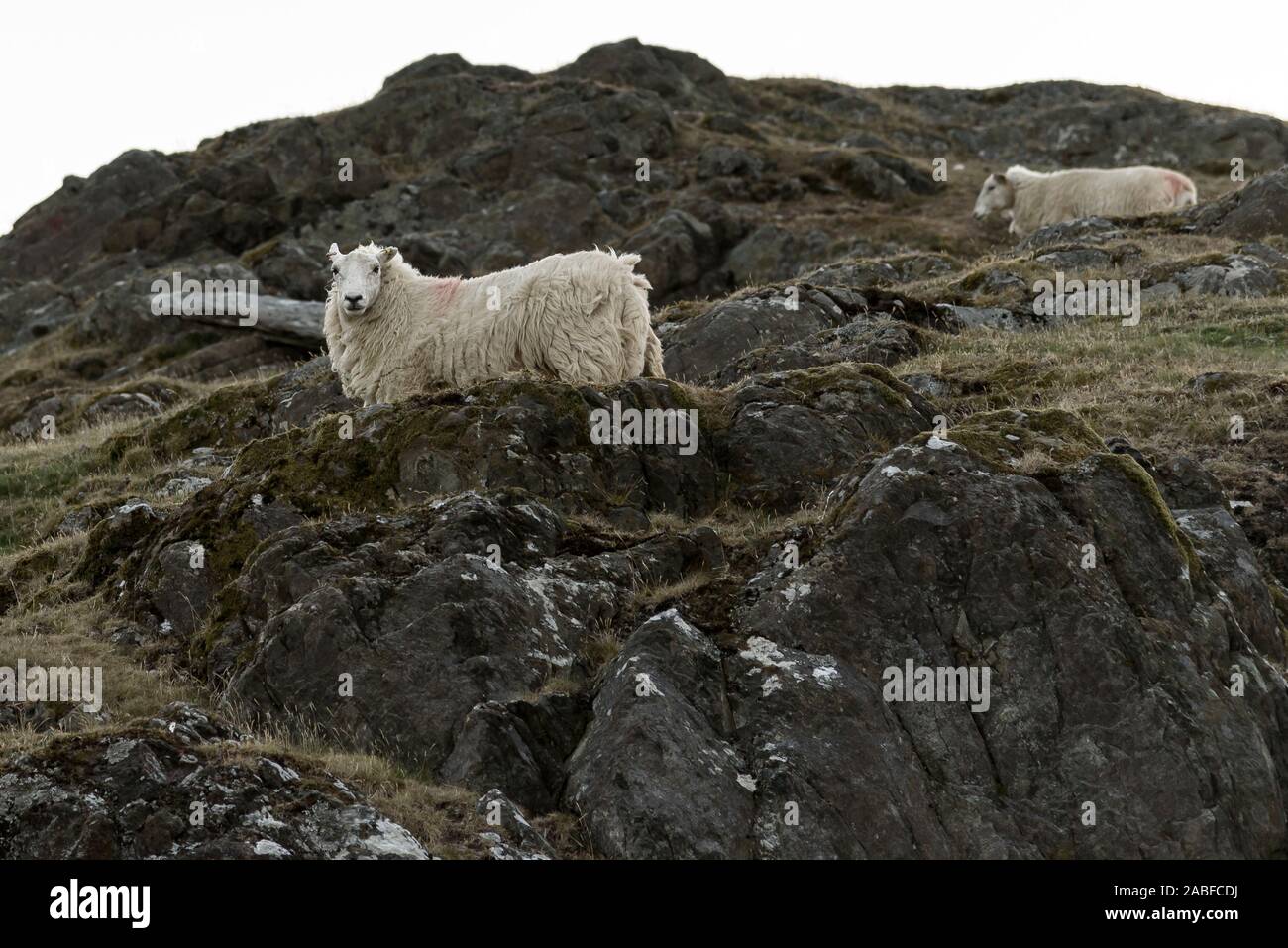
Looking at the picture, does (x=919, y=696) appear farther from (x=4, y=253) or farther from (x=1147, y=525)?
(x=4, y=253)

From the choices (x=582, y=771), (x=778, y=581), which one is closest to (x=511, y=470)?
(x=778, y=581)

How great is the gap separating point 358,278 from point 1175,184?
25.4 meters

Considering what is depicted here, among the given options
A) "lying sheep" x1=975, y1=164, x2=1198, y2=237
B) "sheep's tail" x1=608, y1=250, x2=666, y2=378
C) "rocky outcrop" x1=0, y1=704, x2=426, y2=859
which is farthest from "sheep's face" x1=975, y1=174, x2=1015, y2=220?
"rocky outcrop" x1=0, y1=704, x2=426, y2=859

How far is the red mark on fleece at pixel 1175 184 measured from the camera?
3484cm

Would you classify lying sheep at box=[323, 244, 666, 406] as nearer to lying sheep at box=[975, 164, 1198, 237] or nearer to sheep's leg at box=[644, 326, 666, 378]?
sheep's leg at box=[644, 326, 666, 378]

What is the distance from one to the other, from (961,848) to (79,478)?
1663 cm

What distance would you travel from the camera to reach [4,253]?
51812mm

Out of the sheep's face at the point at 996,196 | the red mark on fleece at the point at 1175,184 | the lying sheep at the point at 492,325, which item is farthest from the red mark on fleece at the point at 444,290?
the sheep's face at the point at 996,196

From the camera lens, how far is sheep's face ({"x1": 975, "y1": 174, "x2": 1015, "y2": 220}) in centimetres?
3909

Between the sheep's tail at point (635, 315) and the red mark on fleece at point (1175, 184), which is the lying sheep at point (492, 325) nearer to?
the sheep's tail at point (635, 315)

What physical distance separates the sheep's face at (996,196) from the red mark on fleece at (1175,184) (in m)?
4.84

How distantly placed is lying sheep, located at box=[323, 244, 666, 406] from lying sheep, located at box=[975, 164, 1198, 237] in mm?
19900

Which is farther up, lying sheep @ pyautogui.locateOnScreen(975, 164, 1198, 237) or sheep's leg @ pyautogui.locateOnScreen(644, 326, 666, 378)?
lying sheep @ pyautogui.locateOnScreen(975, 164, 1198, 237)

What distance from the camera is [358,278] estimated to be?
1689 cm
